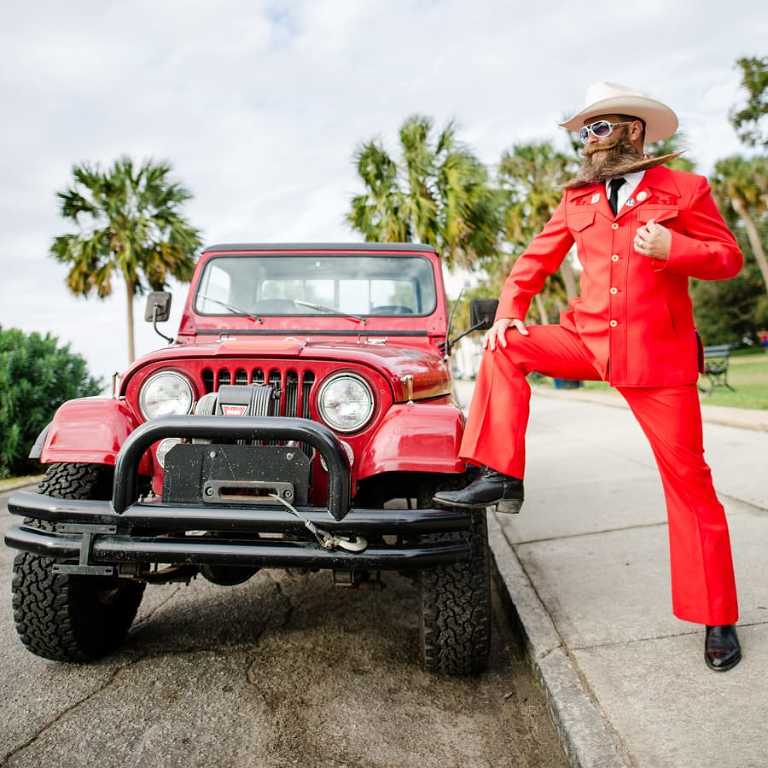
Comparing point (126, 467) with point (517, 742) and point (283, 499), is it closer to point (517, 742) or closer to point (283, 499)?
point (283, 499)

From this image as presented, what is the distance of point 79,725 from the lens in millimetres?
2289

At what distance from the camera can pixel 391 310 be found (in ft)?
13.3

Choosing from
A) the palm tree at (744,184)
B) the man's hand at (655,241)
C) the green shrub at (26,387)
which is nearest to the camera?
the man's hand at (655,241)

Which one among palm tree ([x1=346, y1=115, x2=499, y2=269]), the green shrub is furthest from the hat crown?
palm tree ([x1=346, y1=115, x2=499, y2=269])

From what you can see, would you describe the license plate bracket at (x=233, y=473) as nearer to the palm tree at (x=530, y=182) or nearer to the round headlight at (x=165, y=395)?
the round headlight at (x=165, y=395)

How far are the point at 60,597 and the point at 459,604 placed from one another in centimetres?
151

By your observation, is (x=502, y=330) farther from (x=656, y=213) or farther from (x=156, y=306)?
(x=156, y=306)

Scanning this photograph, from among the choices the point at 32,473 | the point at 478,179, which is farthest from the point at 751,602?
the point at 478,179

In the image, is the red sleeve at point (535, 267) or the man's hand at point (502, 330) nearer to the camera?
the man's hand at point (502, 330)

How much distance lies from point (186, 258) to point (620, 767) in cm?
1604

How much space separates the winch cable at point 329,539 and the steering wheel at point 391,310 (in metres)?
2.07

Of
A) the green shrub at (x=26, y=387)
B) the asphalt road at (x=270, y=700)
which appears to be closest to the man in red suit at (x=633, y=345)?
the asphalt road at (x=270, y=700)

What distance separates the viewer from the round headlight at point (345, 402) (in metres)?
2.50

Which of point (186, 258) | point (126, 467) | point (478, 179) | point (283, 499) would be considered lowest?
point (283, 499)
